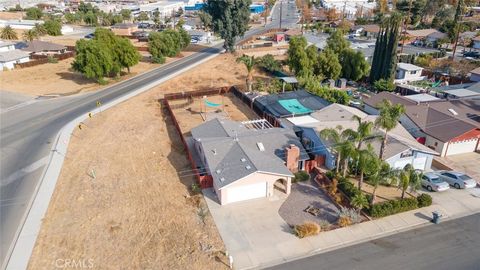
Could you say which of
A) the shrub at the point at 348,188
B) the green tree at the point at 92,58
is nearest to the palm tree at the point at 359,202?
the shrub at the point at 348,188

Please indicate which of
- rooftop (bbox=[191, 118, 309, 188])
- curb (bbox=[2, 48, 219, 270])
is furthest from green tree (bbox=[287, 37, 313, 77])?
curb (bbox=[2, 48, 219, 270])

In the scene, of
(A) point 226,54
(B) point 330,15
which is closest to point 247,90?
(A) point 226,54

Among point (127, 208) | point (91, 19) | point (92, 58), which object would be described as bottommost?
point (127, 208)

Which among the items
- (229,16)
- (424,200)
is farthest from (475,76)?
A: (229,16)

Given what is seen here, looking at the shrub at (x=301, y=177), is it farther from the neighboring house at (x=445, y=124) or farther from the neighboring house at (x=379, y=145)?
the neighboring house at (x=445, y=124)

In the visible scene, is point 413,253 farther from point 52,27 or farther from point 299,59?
point 52,27

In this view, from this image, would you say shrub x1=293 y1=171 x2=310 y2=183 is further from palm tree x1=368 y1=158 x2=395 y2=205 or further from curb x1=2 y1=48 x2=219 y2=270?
curb x1=2 y1=48 x2=219 y2=270
